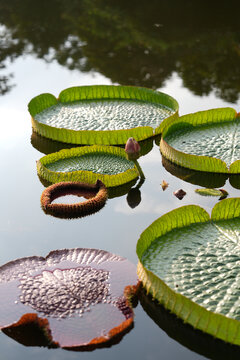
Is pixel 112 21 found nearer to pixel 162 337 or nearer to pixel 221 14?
pixel 221 14

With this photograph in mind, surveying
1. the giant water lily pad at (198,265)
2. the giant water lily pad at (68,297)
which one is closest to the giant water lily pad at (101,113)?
the giant water lily pad at (198,265)

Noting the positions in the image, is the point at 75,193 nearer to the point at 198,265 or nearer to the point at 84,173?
the point at 84,173

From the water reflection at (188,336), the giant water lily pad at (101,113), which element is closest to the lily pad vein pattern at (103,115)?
the giant water lily pad at (101,113)

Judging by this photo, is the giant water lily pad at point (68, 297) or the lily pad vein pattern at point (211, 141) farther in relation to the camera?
the lily pad vein pattern at point (211, 141)

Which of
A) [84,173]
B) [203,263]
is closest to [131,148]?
[84,173]

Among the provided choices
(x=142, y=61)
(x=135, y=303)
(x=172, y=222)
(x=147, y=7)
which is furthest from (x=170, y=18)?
(x=135, y=303)

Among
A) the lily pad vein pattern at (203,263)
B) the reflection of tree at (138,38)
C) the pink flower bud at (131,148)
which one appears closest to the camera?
the lily pad vein pattern at (203,263)

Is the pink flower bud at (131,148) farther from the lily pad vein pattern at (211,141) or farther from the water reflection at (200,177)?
the lily pad vein pattern at (211,141)

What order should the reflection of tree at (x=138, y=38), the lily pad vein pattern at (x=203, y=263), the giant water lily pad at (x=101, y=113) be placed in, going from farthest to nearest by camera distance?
the reflection of tree at (x=138, y=38) → the giant water lily pad at (x=101, y=113) → the lily pad vein pattern at (x=203, y=263)

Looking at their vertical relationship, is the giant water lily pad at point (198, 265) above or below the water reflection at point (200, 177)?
above
